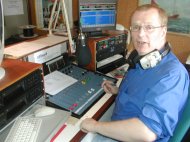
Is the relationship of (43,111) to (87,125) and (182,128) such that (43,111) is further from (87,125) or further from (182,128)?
(182,128)

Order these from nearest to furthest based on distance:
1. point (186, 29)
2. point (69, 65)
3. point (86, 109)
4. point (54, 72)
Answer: point (86, 109)
point (54, 72)
point (69, 65)
point (186, 29)

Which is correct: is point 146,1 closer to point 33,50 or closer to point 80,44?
point 80,44

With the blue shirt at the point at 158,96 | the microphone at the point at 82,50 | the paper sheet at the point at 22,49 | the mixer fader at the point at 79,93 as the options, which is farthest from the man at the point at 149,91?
the paper sheet at the point at 22,49

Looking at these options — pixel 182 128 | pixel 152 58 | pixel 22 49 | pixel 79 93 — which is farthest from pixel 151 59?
pixel 22 49

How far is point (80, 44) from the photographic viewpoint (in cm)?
148

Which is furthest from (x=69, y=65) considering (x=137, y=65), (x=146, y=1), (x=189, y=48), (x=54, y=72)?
(x=189, y=48)

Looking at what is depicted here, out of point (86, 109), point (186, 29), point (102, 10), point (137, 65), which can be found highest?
point (102, 10)

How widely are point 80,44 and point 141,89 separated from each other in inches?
24.0

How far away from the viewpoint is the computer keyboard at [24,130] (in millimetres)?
864

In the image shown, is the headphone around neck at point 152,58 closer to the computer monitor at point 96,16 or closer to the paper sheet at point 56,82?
the paper sheet at point 56,82

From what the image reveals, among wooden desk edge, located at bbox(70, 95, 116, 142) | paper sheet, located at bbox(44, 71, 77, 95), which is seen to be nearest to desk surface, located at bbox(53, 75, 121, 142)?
wooden desk edge, located at bbox(70, 95, 116, 142)

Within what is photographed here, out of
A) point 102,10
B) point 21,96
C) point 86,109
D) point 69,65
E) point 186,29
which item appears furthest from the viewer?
point 186,29

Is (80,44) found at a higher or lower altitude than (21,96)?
higher

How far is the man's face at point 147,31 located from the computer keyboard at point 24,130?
62cm
